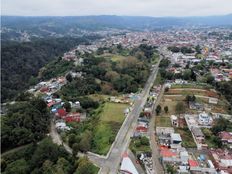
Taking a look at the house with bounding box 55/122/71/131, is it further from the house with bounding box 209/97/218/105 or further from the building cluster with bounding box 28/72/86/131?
the house with bounding box 209/97/218/105

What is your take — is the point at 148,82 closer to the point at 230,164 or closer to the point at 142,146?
the point at 142,146

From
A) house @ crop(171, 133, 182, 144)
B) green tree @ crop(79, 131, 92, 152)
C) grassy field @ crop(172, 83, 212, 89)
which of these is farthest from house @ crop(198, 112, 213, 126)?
green tree @ crop(79, 131, 92, 152)

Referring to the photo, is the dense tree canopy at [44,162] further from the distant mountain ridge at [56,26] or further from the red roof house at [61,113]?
the distant mountain ridge at [56,26]

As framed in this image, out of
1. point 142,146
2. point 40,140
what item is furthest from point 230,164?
point 40,140

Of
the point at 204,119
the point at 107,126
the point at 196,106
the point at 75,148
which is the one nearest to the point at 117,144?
the point at 107,126

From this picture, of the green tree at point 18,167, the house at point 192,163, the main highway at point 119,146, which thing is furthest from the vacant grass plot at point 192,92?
the green tree at point 18,167

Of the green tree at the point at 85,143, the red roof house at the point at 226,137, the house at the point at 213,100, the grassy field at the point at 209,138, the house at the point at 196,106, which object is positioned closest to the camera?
the green tree at the point at 85,143
